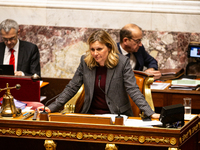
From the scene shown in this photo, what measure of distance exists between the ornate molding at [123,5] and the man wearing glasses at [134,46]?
77cm

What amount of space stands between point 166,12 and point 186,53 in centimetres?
72

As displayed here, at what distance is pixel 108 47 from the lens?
3.11 meters

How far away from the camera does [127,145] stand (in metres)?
2.42

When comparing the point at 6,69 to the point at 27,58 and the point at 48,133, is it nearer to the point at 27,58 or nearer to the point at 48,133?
the point at 27,58

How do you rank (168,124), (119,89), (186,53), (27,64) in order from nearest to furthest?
(168,124) → (119,89) → (27,64) → (186,53)

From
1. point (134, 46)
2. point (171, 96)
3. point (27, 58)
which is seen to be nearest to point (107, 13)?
point (134, 46)

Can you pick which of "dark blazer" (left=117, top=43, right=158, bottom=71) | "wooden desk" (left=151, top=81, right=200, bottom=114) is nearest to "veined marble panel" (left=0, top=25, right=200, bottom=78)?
"dark blazer" (left=117, top=43, right=158, bottom=71)

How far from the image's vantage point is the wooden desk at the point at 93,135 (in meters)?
2.25

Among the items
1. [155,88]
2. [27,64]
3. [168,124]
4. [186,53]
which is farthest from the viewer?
[186,53]

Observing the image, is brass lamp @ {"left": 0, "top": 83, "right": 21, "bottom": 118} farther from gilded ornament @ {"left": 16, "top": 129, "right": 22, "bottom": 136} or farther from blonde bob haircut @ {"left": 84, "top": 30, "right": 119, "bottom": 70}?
blonde bob haircut @ {"left": 84, "top": 30, "right": 119, "bottom": 70}

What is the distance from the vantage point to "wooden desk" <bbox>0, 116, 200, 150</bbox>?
225 centimetres

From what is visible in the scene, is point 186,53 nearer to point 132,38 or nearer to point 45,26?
point 132,38

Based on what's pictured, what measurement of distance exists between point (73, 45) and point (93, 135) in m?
3.16

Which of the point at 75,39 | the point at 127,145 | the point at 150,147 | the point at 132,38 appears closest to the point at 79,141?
the point at 127,145
